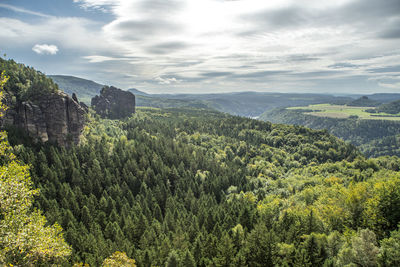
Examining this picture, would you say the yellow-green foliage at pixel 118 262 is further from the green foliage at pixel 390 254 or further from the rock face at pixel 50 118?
the rock face at pixel 50 118

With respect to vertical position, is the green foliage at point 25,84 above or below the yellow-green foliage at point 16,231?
above

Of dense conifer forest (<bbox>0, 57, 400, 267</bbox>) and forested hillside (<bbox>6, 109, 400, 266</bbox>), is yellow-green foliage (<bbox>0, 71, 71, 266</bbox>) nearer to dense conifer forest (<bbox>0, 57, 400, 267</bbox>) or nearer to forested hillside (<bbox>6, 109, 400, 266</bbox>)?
dense conifer forest (<bbox>0, 57, 400, 267</bbox>)

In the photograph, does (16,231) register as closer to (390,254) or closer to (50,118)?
(390,254)

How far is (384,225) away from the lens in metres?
49.1

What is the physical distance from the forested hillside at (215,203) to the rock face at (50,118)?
35.0 ft

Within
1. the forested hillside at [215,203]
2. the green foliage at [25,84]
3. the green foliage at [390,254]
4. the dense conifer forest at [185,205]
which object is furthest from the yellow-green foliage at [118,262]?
the green foliage at [25,84]

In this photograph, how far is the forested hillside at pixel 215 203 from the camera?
4738 centimetres

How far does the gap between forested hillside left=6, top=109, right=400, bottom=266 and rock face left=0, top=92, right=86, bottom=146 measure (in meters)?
10.7

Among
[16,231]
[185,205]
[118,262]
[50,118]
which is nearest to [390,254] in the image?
[118,262]

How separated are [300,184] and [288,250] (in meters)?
76.1

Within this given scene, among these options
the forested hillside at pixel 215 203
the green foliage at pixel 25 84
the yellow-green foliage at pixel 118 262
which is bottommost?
the forested hillside at pixel 215 203

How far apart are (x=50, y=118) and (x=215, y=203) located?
103312 mm

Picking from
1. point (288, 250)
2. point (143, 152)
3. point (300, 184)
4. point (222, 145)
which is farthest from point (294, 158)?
point (288, 250)

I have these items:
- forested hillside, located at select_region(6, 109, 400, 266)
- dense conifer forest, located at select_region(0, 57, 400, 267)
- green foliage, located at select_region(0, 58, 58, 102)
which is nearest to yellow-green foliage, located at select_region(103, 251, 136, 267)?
dense conifer forest, located at select_region(0, 57, 400, 267)
